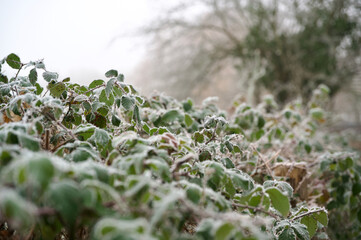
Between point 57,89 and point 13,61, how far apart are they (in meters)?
0.23

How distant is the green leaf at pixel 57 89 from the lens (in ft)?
3.05

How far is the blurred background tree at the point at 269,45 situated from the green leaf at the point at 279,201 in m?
4.69

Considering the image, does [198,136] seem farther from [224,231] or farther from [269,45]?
[269,45]

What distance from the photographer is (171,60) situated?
673cm

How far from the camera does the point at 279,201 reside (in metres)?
0.77

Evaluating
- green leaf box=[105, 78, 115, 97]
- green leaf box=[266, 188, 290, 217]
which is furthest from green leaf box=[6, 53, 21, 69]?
green leaf box=[266, 188, 290, 217]

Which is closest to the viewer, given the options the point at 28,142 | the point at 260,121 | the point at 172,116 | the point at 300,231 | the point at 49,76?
the point at 28,142

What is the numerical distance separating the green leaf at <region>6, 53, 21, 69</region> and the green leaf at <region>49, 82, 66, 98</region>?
197 millimetres

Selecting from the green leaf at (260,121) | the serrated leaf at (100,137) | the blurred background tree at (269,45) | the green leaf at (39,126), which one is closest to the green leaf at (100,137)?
the serrated leaf at (100,137)

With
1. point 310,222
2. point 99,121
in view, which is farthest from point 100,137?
point 310,222

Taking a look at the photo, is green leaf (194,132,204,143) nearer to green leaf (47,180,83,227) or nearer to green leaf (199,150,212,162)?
green leaf (199,150,212,162)

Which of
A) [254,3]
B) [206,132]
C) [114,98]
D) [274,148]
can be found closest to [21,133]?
[114,98]

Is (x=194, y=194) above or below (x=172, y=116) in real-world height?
below

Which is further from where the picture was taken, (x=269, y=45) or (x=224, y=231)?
(x=269, y=45)
